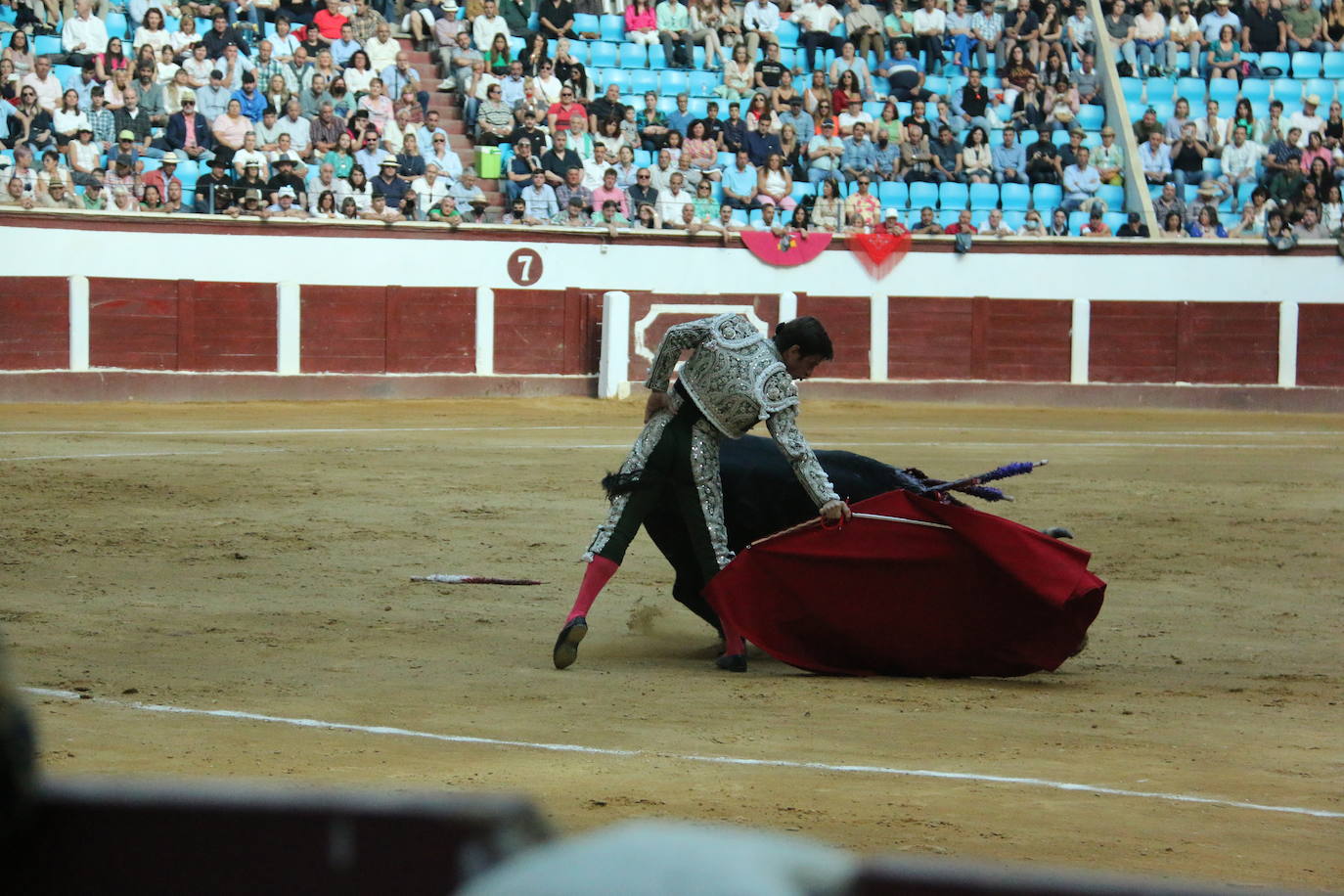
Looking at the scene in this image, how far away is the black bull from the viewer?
5.21 metres

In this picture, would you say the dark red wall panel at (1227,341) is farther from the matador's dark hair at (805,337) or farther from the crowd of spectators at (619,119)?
the matador's dark hair at (805,337)

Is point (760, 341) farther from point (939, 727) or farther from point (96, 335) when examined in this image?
point (96, 335)

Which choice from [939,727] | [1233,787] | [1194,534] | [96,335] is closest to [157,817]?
[1233,787]

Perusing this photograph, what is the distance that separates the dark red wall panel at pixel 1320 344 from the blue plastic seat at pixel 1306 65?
3045 millimetres

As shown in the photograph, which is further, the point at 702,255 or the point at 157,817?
the point at 702,255

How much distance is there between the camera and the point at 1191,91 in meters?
17.2

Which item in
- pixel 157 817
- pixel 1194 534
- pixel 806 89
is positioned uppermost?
pixel 806 89

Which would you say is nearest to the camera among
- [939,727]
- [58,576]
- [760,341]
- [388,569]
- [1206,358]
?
[939,727]

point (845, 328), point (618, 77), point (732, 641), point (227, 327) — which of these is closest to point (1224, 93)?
point (845, 328)

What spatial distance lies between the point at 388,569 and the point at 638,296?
8.84 meters

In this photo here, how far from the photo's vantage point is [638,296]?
606 inches

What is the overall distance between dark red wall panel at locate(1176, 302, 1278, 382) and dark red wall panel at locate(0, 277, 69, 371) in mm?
9698

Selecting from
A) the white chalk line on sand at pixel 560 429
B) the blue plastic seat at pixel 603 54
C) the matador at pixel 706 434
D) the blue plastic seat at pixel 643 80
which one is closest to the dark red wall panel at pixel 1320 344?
the white chalk line on sand at pixel 560 429

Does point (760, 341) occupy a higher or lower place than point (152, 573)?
higher
